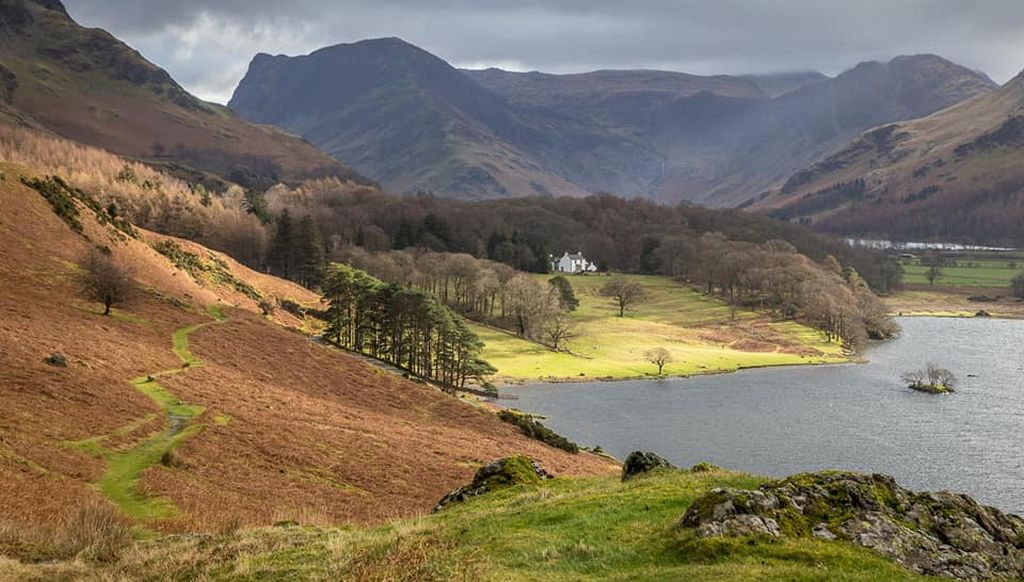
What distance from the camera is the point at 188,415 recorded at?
44.7 meters

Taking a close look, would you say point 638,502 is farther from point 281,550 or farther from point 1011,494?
point 1011,494

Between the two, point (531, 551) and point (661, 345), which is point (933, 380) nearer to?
point (661, 345)

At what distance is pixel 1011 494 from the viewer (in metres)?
64.3

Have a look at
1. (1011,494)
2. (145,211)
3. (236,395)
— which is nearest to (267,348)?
(236,395)

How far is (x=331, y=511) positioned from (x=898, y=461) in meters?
62.6

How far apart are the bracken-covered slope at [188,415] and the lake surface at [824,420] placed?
2319 centimetres

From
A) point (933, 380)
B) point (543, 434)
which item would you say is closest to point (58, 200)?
point (543, 434)

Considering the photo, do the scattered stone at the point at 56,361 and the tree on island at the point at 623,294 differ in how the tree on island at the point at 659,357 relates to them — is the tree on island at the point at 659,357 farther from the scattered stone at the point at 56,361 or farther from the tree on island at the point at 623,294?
the scattered stone at the point at 56,361

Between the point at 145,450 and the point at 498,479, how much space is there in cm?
1863

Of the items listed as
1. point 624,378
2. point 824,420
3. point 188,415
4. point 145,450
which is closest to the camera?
point 145,450

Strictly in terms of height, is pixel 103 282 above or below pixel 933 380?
above

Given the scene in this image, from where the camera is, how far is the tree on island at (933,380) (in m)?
109

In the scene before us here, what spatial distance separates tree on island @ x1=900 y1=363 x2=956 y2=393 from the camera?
358ft

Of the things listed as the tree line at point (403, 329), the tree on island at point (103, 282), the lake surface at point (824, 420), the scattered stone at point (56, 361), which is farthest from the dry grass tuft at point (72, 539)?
the tree line at point (403, 329)
